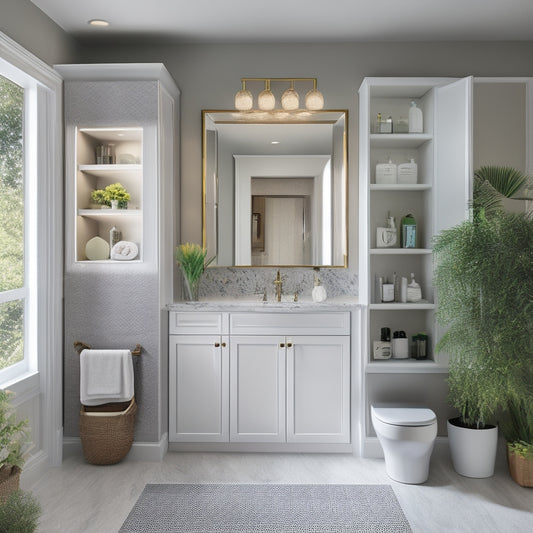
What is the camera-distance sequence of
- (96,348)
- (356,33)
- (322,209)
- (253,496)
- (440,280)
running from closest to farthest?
(253,496)
(440,280)
(96,348)
(356,33)
(322,209)

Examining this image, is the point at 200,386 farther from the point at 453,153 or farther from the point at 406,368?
the point at 453,153

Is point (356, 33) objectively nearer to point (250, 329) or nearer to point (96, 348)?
point (250, 329)

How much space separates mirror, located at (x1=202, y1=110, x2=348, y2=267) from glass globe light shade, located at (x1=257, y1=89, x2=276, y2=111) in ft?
0.46

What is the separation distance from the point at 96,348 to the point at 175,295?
651 mm

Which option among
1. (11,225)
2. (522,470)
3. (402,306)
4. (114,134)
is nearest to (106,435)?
(11,225)

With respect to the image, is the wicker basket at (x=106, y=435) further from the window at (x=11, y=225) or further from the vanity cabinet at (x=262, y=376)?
the window at (x=11, y=225)

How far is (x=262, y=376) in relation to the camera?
3.48 meters

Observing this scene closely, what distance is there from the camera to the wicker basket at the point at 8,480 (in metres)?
2.31

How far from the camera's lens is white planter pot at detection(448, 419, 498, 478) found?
310cm

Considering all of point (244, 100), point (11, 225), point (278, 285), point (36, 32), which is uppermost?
point (36, 32)

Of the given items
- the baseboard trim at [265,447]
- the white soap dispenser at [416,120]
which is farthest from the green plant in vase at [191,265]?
the white soap dispenser at [416,120]

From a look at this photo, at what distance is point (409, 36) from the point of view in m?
3.64

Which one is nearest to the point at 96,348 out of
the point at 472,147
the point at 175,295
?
the point at 175,295

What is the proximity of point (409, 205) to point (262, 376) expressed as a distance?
1578mm
